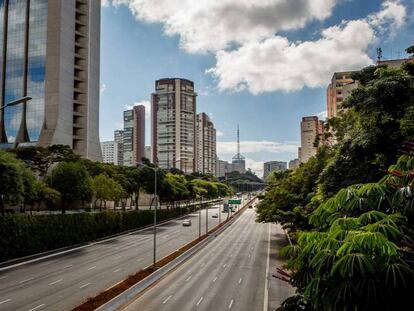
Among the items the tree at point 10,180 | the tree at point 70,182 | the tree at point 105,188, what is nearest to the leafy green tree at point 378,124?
the tree at point 10,180

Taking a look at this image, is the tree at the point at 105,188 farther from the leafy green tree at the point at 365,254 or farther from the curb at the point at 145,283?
the leafy green tree at the point at 365,254

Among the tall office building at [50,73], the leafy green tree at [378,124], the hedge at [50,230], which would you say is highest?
the tall office building at [50,73]

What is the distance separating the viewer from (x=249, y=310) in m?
24.1

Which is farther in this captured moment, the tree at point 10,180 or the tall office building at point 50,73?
the tall office building at point 50,73

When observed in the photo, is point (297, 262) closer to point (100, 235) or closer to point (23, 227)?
point (23, 227)

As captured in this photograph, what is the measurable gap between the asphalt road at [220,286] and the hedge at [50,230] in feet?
58.5

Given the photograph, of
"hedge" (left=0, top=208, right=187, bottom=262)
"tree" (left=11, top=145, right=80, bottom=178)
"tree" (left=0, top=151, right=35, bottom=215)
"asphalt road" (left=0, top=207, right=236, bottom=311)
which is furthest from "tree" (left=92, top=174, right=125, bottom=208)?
"tree" (left=0, top=151, right=35, bottom=215)

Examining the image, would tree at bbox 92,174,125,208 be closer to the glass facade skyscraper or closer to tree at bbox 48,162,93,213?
tree at bbox 48,162,93,213

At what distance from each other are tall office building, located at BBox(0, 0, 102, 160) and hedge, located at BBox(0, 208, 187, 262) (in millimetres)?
35362

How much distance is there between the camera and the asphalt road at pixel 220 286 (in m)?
25.4

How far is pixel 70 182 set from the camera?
6325 centimetres

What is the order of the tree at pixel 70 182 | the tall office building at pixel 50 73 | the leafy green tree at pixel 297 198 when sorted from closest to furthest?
1. the leafy green tree at pixel 297 198
2. the tree at pixel 70 182
3. the tall office building at pixel 50 73

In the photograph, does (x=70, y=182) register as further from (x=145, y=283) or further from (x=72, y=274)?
(x=145, y=283)

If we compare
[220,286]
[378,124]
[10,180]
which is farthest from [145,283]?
[378,124]
